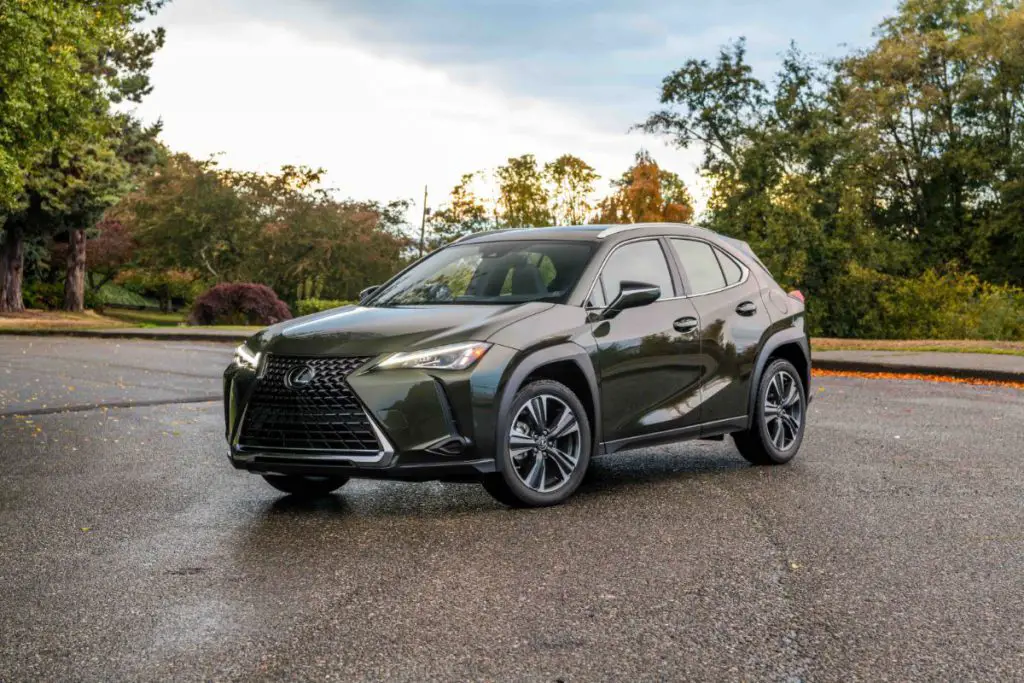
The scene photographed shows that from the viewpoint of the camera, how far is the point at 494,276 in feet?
25.8

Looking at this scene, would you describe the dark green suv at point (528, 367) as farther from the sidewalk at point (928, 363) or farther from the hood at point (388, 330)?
the sidewalk at point (928, 363)

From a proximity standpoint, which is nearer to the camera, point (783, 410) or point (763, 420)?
point (763, 420)

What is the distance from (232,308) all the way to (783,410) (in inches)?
1394

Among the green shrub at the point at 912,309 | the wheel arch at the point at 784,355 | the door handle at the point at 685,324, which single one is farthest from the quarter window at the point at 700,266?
the green shrub at the point at 912,309

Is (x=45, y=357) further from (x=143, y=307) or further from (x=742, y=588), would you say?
(x=143, y=307)

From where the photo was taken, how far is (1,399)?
47.0 ft

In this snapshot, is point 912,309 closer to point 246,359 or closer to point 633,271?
point 633,271

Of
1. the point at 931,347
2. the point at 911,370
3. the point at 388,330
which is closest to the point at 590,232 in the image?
the point at 388,330

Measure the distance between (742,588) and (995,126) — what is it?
49.7 m

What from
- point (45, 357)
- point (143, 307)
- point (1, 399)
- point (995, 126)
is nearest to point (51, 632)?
point (1, 399)

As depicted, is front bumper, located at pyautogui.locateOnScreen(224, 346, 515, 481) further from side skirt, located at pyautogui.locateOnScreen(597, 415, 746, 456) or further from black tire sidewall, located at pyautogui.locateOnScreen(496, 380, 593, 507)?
side skirt, located at pyautogui.locateOnScreen(597, 415, 746, 456)

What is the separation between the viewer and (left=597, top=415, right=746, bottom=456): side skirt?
7473mm

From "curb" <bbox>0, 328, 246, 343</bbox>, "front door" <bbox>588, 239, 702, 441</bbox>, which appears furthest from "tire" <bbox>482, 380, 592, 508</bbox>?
"curb" <bbox>0, 328, 246, 343</bbox>

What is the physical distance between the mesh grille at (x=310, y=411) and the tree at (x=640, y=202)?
45.6m
